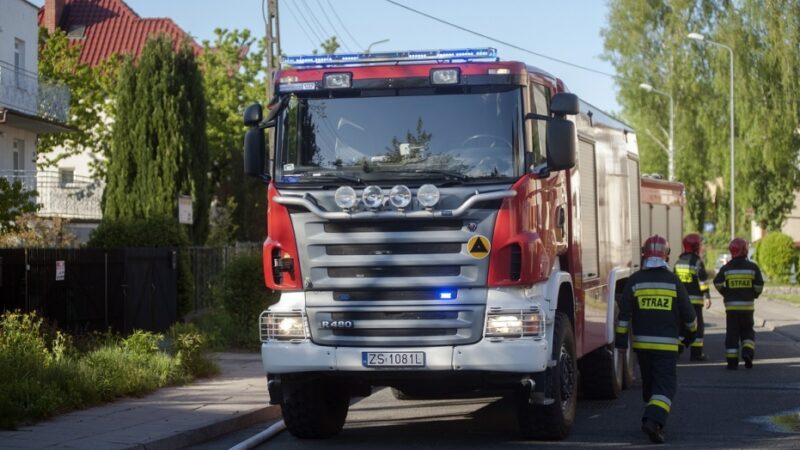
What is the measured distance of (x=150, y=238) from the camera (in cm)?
2498

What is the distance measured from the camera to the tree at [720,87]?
177ft

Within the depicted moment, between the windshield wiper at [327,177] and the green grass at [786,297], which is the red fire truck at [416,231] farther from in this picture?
the green grass at [786,297]

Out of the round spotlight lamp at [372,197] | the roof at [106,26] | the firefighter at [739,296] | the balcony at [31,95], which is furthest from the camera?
the roof at [106,26]

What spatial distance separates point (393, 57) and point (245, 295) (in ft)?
34.8

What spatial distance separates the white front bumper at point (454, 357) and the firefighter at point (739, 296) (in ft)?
26.4

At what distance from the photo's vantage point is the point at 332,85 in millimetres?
11008

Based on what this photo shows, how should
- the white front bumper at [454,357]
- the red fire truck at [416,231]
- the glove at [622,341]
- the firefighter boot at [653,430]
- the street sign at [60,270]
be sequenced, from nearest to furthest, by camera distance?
the white front bumper at [454,357]
the red fire truck at [416,231]
the firefighter boot at [653,430]
the glove at [622,341]
the street sign at [60,270]

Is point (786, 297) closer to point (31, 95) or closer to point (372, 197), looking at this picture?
point (31, 95)

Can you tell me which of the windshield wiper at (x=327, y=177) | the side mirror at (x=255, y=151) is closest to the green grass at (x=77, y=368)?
the side mirror at (x=255, y=151)

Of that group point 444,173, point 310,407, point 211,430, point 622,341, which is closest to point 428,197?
point 444,173

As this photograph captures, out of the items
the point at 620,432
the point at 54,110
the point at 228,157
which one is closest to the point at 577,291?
the point at 620,432

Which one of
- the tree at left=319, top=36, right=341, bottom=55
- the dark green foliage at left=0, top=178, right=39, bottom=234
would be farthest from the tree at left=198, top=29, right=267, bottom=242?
the dark green foliage at left=0, top=178, right=39, bottom=234

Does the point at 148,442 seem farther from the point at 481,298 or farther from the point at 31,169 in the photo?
the point at 31,169

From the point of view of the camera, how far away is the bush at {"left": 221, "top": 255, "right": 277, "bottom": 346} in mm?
21078
